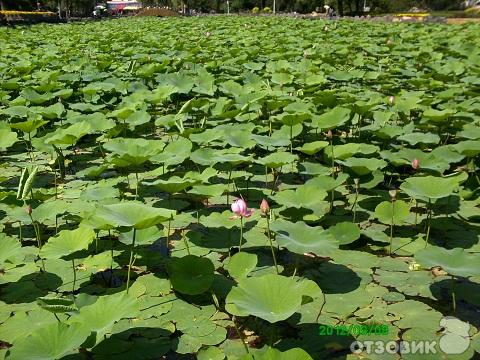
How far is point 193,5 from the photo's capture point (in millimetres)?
58969

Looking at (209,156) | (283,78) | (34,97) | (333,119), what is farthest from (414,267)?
(34,97)

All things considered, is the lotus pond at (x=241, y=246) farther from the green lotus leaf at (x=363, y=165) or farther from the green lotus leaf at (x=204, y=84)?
the green lotus leaf at (x=204, y=84)

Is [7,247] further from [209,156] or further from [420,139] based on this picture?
[420,139]

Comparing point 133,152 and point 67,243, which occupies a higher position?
point 133,152

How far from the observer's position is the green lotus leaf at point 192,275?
177cm

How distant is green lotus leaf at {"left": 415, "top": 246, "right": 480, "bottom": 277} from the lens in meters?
1.61

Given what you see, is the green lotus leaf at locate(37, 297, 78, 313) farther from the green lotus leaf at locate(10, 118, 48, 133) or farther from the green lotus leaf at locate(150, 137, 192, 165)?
the green lotus leaf at locate(10, 118, 48, 133)

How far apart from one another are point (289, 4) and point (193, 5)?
14.3 metres

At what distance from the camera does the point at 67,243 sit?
6.28 ft

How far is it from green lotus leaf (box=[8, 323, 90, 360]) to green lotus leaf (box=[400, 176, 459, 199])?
5.34ft

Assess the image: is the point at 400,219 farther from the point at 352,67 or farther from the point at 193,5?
Result: the point at 193,5

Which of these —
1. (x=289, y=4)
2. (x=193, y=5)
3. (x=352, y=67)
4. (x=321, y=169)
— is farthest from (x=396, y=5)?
(x=321, y=169)

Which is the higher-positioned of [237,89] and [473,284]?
[237,89]

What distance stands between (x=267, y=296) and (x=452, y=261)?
2.46 ft
